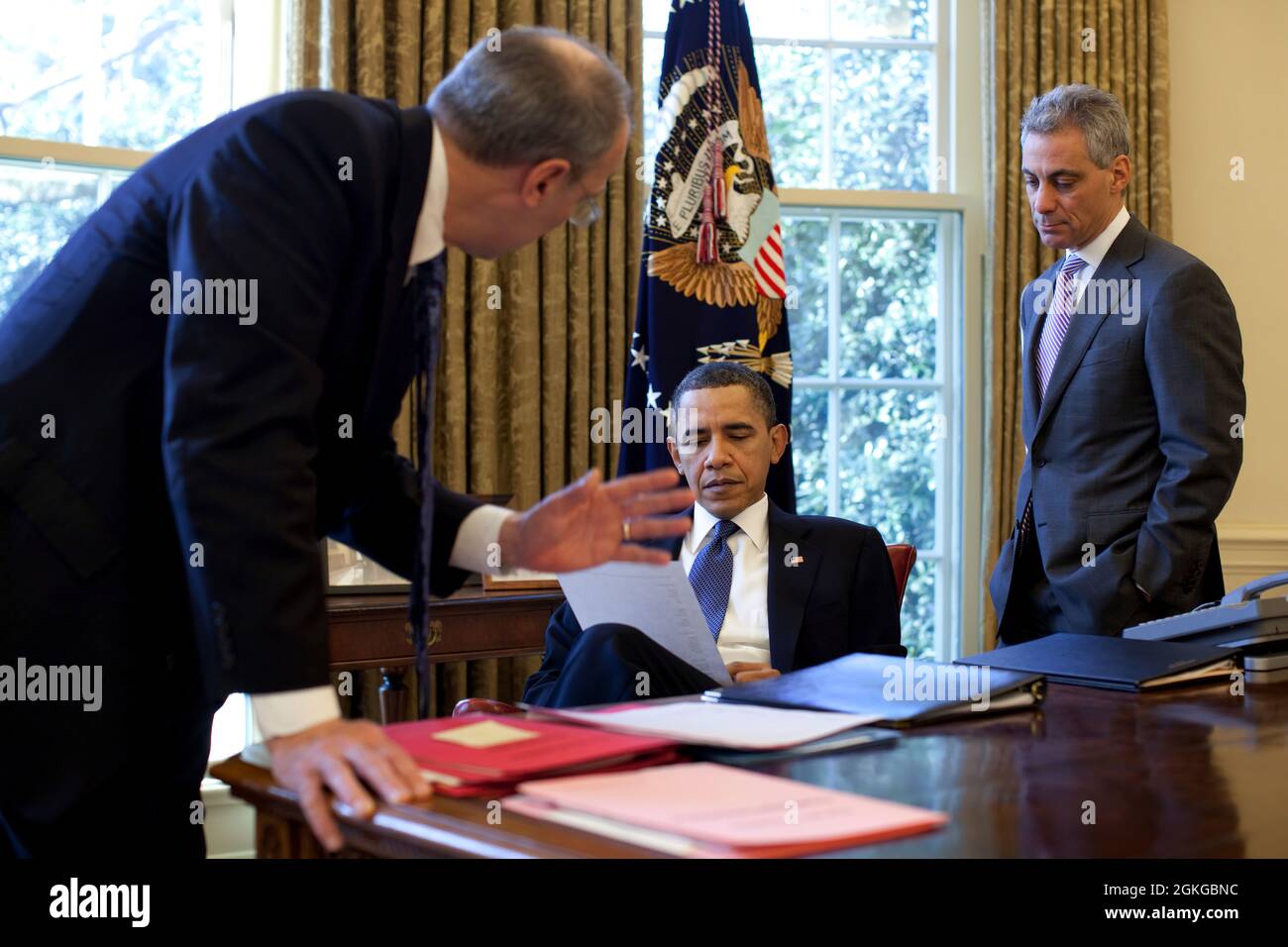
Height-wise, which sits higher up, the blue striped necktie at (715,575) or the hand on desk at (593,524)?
the hand on desk at (593,524)

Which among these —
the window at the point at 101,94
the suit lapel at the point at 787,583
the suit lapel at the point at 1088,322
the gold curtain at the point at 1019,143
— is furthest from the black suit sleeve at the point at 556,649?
the gold curtain at the point at 1019,143

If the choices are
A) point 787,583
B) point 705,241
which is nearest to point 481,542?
point 787,583

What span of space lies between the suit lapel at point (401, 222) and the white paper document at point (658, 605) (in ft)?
2.24

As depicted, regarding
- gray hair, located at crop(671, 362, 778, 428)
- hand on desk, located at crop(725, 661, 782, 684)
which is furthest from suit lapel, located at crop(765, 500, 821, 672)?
gray hair, located at crop(671, 362, 778, 428)

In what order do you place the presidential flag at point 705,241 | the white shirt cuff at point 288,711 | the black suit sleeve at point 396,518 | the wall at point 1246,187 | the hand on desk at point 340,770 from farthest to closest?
the wall at point 1246,187 < the presidential flag at point 705,241 < the black suit sleeve at point 396,518 < the white shirt cuff at point 288,711 < the hand on desk at point 340,770

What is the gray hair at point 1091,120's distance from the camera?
309 centimetres

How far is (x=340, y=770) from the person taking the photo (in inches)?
45.8

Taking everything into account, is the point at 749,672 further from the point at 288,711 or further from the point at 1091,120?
the point at 1091,120

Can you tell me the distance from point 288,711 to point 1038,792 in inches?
28.3

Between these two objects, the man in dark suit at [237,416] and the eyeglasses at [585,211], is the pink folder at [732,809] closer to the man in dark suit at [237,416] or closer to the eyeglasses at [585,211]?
the man in dark suit at [237,416]

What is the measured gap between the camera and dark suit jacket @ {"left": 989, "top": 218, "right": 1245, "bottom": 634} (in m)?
2.93

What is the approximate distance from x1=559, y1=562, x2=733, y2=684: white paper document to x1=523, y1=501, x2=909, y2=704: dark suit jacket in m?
0.35
